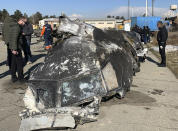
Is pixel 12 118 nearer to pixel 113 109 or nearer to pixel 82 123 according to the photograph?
pixel 82 123

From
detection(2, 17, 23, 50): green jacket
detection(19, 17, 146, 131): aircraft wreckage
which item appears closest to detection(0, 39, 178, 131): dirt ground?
detection(19, 17, 146, 131): aircraft wreckage

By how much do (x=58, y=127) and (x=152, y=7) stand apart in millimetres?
42141

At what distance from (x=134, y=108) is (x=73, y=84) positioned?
4.58ft

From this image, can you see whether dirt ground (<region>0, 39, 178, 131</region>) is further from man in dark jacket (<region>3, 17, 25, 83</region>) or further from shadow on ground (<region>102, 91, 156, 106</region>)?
man in dark jacket (<region>3, 17, 25, 83</region>)

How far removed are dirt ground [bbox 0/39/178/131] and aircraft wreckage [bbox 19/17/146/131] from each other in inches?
10.6

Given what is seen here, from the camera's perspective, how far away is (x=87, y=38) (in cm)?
552

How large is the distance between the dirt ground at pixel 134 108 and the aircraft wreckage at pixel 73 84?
27 centimetres

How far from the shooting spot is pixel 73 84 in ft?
13.6

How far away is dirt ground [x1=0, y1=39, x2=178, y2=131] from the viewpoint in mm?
3768

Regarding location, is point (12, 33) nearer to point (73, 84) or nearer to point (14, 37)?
point (14, 37)

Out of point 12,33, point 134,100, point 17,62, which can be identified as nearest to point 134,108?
point 134,100

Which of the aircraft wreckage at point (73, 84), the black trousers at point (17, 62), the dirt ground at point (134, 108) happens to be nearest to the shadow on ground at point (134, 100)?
the dirt ground at point (134, 108)

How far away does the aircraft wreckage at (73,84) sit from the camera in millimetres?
3750

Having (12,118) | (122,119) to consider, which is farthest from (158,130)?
(12,118)
